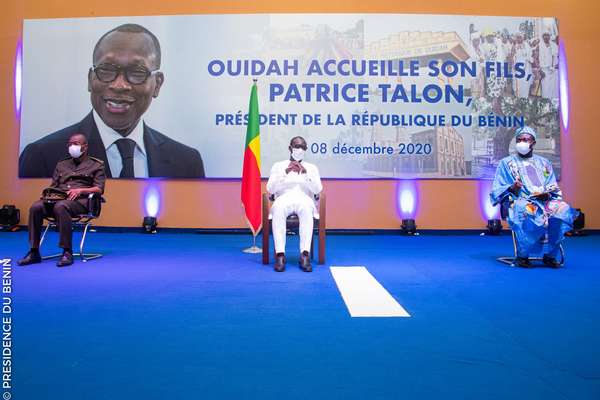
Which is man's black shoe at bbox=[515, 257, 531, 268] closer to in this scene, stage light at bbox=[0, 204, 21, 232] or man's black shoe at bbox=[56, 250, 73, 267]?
man's black shoe at bbox=[56, 250, 73, 267]

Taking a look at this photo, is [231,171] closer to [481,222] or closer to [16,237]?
[16,237]

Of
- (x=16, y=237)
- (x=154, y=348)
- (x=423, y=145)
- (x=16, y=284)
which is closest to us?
(x=154, y=348)

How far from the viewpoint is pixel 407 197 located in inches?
251

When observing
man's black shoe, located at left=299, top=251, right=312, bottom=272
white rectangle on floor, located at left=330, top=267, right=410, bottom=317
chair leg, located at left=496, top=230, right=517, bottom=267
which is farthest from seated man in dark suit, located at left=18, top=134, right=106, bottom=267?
chair leg, located at left=496, top=230, right=517, bottom=267

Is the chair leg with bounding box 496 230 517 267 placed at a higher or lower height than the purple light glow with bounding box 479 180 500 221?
lower

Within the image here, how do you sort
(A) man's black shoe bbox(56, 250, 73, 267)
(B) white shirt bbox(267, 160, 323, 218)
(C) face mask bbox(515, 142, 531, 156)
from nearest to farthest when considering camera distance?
(A) man's black shoe bbox(56, 250, 73, 267) → (C) face mask bbox(515, 142, 531, 156) → (B) white shirt bbox(267, 160, 323, 218)

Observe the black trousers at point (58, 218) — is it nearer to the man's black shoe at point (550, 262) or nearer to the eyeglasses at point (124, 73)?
the eyeglasses at point (124, 73)

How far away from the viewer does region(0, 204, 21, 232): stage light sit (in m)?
6.27

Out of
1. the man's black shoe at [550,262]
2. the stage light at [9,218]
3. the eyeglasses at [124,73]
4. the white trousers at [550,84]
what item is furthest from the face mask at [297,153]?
the stage light at [9,218]

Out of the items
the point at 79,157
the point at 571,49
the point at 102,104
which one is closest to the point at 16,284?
the point at 79,157

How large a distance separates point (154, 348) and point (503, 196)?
3176mm

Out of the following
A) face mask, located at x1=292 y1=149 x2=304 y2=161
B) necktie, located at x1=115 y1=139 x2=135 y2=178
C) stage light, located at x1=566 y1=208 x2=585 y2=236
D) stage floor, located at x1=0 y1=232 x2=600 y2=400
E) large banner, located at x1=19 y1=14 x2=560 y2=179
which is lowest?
stage floor, located at x1=0 y1=232 x2=600 y2=400

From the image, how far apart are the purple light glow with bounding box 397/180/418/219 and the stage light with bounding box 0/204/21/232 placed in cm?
580

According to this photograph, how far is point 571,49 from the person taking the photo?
6.48 metres
